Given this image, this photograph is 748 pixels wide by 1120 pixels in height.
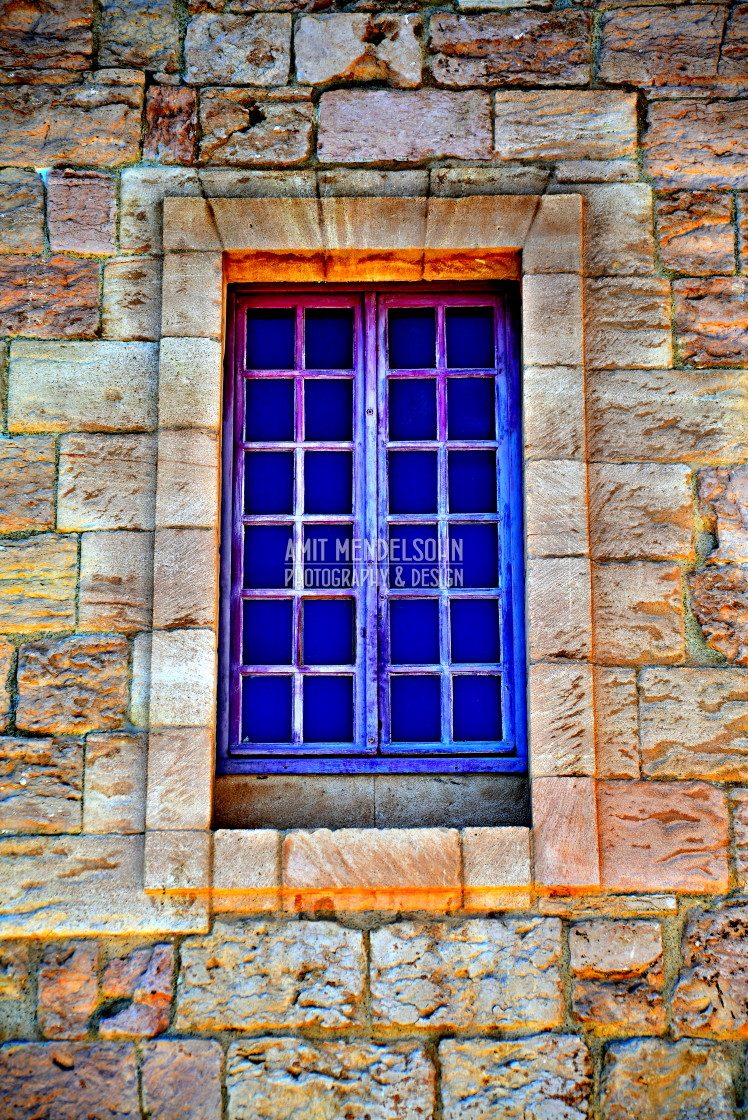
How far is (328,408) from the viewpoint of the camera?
3078 mm

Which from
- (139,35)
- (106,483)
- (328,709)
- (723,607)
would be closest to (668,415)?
(723,607)

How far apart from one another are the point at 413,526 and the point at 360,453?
0.30 metres

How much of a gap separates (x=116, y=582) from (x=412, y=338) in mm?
1288

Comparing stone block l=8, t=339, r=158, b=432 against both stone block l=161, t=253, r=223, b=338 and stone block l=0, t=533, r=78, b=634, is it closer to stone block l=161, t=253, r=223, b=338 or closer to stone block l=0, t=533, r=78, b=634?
stone block l=161, t=253, r=223, b=338

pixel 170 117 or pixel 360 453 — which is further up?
pixel 170 117

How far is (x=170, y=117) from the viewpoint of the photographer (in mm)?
3045

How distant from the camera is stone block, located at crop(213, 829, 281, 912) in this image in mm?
2609

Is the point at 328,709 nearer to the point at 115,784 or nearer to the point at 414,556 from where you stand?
the point at 414,556

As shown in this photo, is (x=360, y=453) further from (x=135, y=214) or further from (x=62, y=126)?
(x=62, y=126)

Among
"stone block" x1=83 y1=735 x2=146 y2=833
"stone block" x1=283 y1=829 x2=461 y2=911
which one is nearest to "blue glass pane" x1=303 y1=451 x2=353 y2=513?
"stone block" x1=83 y1=735 x2=146 y2=833

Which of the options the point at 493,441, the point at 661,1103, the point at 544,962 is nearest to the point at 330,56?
the point at 493,441

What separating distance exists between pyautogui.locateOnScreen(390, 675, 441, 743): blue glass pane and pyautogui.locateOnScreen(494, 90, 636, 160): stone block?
1766 millimetres

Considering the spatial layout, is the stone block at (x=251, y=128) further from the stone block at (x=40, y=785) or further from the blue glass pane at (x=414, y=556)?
the stone block at (x=40, y=785)

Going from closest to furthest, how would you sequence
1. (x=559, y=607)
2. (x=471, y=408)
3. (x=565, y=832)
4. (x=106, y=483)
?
(x=565, y=832) < (x=559, y=607) < (x=106, y=483) < (x=471, y=408)
